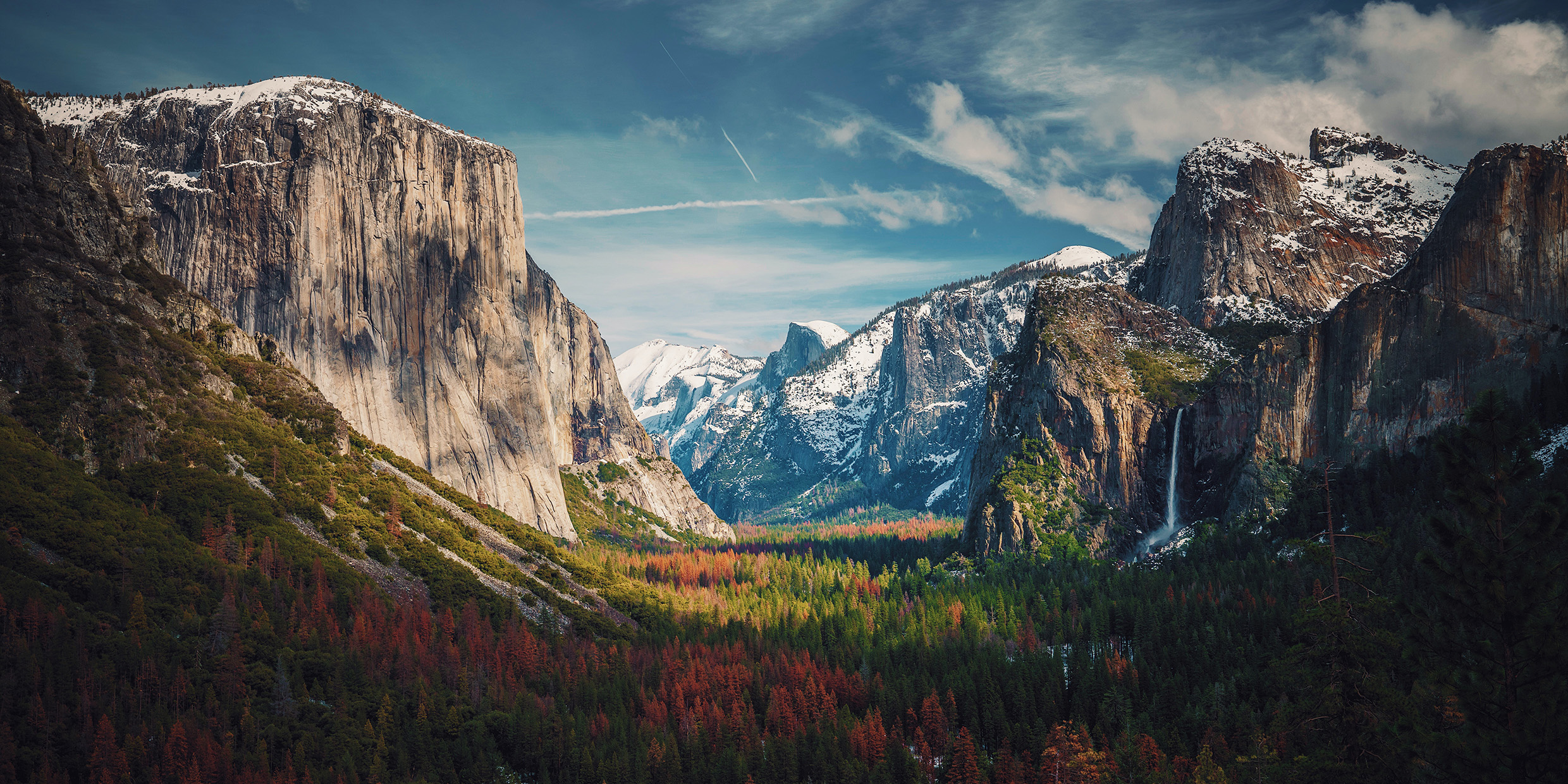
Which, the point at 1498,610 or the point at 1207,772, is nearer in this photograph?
the point at 1498,610

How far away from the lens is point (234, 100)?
572ft

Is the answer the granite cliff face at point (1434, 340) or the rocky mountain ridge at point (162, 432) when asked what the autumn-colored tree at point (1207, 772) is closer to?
the rocky mountain ridge at point (162, 432)

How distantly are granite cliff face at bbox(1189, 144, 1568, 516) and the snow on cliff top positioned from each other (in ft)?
642

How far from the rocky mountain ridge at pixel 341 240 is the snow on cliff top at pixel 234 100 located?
1.49 feet

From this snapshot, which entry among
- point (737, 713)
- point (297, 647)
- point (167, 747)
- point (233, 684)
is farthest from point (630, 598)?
point (167, 747)

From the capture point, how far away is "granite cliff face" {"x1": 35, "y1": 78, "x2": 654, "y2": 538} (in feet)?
536

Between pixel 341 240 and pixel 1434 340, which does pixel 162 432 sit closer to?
pixel 341 240

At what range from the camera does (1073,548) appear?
647 ft

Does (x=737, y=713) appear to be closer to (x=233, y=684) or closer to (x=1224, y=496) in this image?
(x=233, y=684)

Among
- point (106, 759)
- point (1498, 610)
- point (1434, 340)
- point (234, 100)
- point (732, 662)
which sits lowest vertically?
point (732, 662)

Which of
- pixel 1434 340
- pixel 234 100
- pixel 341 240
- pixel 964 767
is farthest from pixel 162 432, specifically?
pixel 1434 340

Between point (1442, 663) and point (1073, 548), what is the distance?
171615mm

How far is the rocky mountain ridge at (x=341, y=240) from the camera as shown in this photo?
163m

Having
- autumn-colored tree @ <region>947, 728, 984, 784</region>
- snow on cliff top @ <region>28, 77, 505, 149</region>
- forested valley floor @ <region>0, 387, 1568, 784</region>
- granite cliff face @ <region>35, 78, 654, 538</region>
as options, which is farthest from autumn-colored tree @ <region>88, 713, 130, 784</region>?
snow on cliff top @ <region>28, 77, 505, 149</region>
